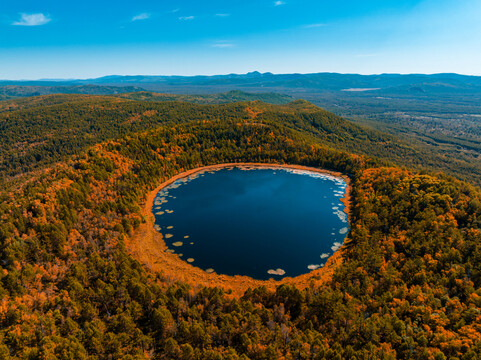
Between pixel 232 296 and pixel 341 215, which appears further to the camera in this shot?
pixel 341 215

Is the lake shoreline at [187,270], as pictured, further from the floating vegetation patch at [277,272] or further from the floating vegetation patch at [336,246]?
the floating vegetation patch at [277,272]

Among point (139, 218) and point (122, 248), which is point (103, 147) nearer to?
point (139, 218)

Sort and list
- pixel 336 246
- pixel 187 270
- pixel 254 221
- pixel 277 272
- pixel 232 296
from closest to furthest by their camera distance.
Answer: pixel 232 296, pixel 277 272, pixel 187 270, pixel 336 246, pixel 254 221

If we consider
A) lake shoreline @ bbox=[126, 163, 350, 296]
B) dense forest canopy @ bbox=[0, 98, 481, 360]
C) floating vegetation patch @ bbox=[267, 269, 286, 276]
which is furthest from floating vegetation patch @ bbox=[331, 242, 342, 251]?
floating vegetation patch @ bbox=[267, 269, 286, 276]

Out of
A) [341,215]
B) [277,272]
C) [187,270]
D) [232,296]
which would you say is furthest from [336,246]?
[187,270]

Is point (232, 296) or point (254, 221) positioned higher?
point (254, 221)

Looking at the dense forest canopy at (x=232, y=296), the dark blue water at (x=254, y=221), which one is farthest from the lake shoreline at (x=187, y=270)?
the dense forest canopy at (x=232, y=296)

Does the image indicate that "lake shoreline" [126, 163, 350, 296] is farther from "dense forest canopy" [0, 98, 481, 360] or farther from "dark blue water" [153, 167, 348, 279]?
"dense forest canopy" [0, 98, 481, 360]

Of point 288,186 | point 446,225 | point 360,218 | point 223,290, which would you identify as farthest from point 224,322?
point 288,186

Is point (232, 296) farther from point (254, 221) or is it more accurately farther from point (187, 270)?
point (254, 221)
